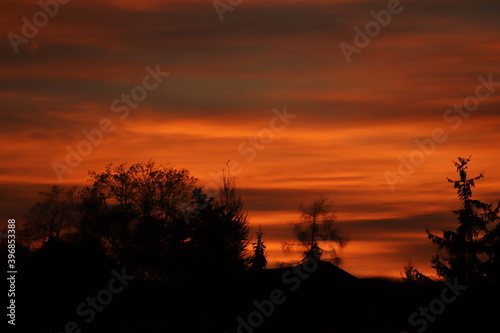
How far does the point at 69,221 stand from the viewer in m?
88.4

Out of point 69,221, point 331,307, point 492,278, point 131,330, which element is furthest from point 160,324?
point 69,221

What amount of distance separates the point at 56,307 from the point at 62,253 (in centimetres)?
609

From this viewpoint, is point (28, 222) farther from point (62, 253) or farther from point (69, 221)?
point (62, 253)
